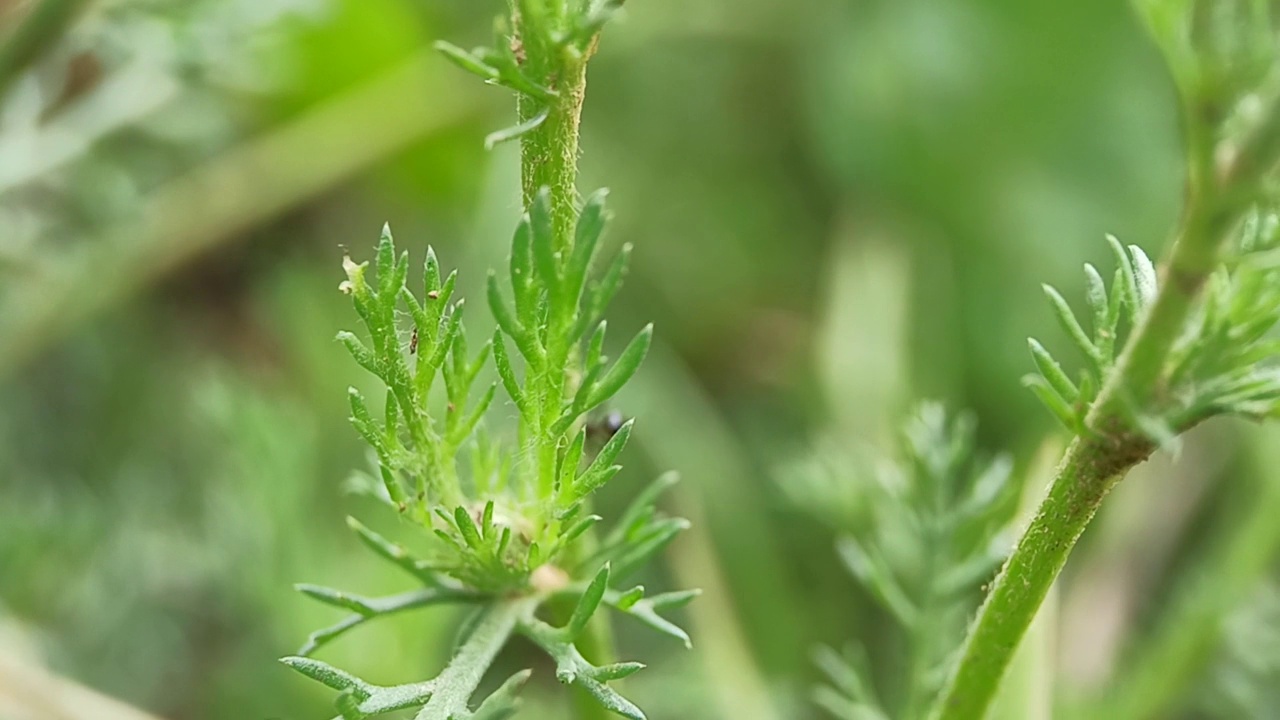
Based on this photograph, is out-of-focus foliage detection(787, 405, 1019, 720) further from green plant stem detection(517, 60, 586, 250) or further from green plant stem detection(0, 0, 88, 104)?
green plant stem detection(0, 0, 88, 104)

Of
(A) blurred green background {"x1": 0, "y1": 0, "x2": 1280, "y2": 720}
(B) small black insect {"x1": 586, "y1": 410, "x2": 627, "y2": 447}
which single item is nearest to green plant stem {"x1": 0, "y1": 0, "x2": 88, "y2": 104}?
(A) blurred green background {"x1": 0, "y1": 0, "x2": 1280, "y2": 720}

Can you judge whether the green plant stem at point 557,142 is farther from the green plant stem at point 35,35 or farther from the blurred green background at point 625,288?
the blurred green background at point 625,288

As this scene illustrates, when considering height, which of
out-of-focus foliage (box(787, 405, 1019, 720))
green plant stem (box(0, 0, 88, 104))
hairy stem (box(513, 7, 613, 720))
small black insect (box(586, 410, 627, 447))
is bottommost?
out-of-focus foliage (box(787, 405, 1019, 720))

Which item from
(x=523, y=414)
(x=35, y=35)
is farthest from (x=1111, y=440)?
(x=35, y=35)

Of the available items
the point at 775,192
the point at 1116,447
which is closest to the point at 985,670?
the point at 1116,447

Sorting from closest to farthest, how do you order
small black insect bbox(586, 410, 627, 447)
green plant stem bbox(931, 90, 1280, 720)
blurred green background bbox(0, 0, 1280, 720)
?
green plant stem bbox(931, 90, 1280, 720) < small black insect bbox(586, 410, 627, 447) < blurred green background bbox(0, 0, 1280, 720)

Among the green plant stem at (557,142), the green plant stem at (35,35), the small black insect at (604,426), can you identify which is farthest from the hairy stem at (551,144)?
the green plant stem at (35,35)
